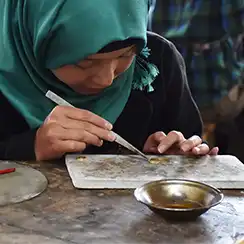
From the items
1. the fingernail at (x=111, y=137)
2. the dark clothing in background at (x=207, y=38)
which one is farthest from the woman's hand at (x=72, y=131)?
the dark clothing in background at (x=207, y=38)

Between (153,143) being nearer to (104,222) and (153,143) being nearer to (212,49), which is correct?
(104,222)

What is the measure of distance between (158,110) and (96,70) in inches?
15.7

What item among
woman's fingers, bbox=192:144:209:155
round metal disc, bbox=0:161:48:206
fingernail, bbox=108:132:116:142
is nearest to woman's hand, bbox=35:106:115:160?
fingernail, bbox=108:132:116:142

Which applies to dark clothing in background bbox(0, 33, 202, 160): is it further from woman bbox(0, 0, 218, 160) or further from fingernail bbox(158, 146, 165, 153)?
fingernail bbox(158, 146, 165, 153)

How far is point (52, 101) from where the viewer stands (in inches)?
62.7

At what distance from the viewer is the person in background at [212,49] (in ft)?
9.14

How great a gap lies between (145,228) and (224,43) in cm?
191

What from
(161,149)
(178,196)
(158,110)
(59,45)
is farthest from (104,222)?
(158,110)

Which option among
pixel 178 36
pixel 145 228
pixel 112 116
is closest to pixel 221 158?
pixel 112 116

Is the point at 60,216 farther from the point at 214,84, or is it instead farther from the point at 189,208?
the point at 214,84

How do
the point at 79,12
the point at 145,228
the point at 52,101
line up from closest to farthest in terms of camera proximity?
the point at 145,228 → the point at 79,12 → the point at 52,101

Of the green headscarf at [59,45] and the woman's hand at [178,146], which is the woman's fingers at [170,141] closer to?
the woman's hand at [178,146]

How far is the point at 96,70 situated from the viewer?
1.48 m

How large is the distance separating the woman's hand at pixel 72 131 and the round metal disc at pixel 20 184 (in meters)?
0.10
